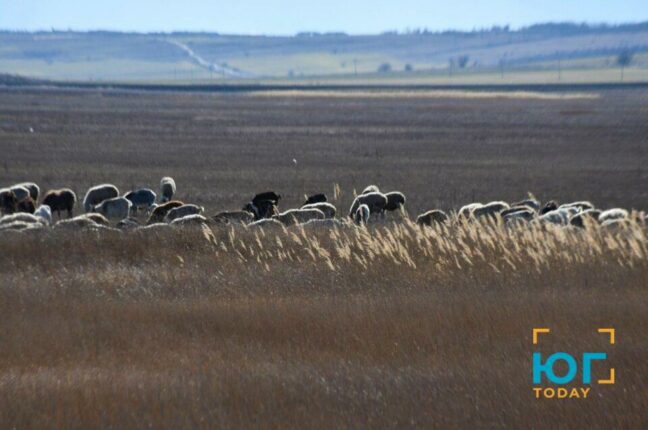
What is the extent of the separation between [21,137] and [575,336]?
38.4 metres

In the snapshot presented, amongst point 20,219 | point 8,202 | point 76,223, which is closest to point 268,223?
point 76,223

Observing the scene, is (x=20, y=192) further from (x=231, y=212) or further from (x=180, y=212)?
(x=231, y=212)

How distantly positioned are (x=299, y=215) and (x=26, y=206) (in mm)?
6142

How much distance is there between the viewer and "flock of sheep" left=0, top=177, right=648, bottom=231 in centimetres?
1773

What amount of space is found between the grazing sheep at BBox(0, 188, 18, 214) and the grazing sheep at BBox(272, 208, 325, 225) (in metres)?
6.17

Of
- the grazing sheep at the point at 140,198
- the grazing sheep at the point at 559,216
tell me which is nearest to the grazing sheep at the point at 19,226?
the grazing sheep at the point at 140,198

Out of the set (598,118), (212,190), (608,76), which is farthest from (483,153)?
(608,76)

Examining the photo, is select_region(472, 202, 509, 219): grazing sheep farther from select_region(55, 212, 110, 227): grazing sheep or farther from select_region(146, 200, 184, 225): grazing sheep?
select_region(55, 212, 110, 227): grazing sheep

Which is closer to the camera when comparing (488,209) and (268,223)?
(268,223)

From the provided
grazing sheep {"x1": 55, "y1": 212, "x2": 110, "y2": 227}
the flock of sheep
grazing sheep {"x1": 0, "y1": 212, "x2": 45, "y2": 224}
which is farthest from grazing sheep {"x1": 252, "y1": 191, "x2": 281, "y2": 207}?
grazing sheep {"x1": 0, "y1": 212, "x2": 45, "y2": 224}

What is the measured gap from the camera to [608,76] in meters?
164

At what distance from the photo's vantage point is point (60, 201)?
22391mm

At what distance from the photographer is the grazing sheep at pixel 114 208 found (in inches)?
848

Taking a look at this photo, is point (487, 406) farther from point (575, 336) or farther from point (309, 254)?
point (309, 254)
